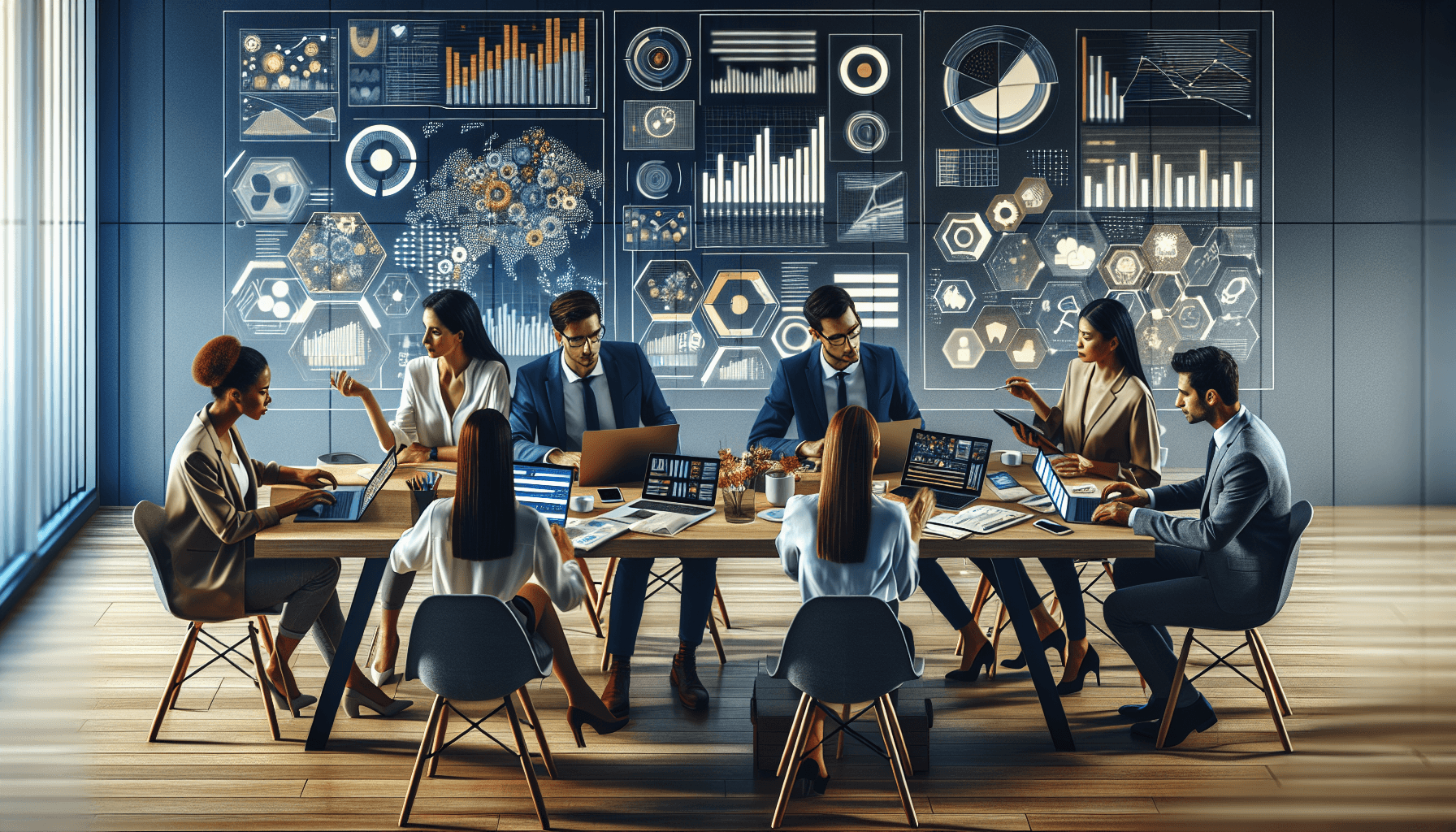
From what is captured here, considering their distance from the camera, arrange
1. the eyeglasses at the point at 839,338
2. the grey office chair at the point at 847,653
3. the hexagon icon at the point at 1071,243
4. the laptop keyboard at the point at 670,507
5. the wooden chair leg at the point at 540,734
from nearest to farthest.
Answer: the grey office chair at the point at 847,653 < the wooden chair leg at the point at 540,734 < the laptop keyboard at the point at 670,507 < the eyeglasses at the point at 839,338 < the hexagon icon at the point at 1071,243

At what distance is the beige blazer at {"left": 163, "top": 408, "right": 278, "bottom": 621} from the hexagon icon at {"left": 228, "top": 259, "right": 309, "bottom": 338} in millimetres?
3432

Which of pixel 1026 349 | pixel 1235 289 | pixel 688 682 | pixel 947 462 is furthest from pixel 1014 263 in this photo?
pixel 688 682

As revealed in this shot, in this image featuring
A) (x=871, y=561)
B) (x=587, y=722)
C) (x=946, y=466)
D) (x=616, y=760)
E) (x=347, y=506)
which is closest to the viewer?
(x=871, y=561)

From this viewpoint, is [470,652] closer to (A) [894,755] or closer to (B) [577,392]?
(A) [894,755]

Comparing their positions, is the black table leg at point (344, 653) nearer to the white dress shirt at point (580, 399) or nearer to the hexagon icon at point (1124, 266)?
the white dress shirt at point (580, 399)

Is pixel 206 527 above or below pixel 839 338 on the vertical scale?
below

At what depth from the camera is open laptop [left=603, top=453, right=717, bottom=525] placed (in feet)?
11.4

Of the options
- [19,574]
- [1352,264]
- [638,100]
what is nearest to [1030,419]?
[1352,264]

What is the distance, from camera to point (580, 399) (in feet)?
14.1

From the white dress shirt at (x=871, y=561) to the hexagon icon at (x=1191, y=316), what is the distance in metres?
4.37

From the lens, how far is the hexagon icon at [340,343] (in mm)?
6391

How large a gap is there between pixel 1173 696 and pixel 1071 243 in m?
3.77

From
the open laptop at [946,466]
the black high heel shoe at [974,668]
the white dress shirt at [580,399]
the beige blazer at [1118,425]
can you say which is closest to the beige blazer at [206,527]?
the white dress shirt at [580,399]


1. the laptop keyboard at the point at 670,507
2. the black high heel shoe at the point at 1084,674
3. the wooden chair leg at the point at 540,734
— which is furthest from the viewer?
the black high heel shoe at the point at 1084,674
